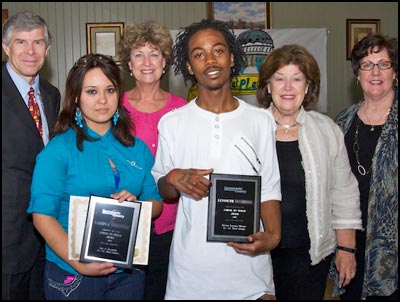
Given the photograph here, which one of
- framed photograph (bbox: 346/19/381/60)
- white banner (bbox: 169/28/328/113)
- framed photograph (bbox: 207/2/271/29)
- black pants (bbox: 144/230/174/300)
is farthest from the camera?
framed photograph (bbox: 346/19/381/60)

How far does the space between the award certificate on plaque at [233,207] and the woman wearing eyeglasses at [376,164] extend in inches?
30.8

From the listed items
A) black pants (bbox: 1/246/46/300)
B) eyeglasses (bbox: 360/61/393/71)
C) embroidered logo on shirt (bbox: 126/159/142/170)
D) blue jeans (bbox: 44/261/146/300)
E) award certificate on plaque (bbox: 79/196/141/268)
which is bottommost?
black pants (bbox: 1/246/46/300)

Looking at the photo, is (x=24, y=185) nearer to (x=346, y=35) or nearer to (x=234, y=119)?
(x=234, y=119)

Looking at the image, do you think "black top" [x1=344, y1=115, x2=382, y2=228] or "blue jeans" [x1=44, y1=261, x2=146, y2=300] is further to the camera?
"black top" [x1=344, y1=115, x2=382, y2=228]

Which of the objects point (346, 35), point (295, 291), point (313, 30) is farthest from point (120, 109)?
point (346, 35)

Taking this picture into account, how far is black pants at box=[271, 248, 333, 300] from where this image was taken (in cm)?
224

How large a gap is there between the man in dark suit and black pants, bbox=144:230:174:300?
21.9 inches

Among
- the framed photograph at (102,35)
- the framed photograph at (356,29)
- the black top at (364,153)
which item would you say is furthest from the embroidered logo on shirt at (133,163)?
the framed photograph at (356,29)

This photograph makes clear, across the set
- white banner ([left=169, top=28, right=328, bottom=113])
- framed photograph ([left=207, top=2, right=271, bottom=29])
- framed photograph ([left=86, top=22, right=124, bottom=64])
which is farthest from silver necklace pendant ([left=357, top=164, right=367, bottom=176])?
framed photograph ([left=86, top=22, right=124, bottom=64])

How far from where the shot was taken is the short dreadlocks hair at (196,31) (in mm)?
2053

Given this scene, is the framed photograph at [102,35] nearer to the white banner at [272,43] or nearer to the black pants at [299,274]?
the white banner at [272,43]

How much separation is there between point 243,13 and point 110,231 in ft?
15.1

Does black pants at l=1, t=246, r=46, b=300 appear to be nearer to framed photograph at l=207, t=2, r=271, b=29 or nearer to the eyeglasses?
the eyeglasses

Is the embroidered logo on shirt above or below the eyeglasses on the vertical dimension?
below
